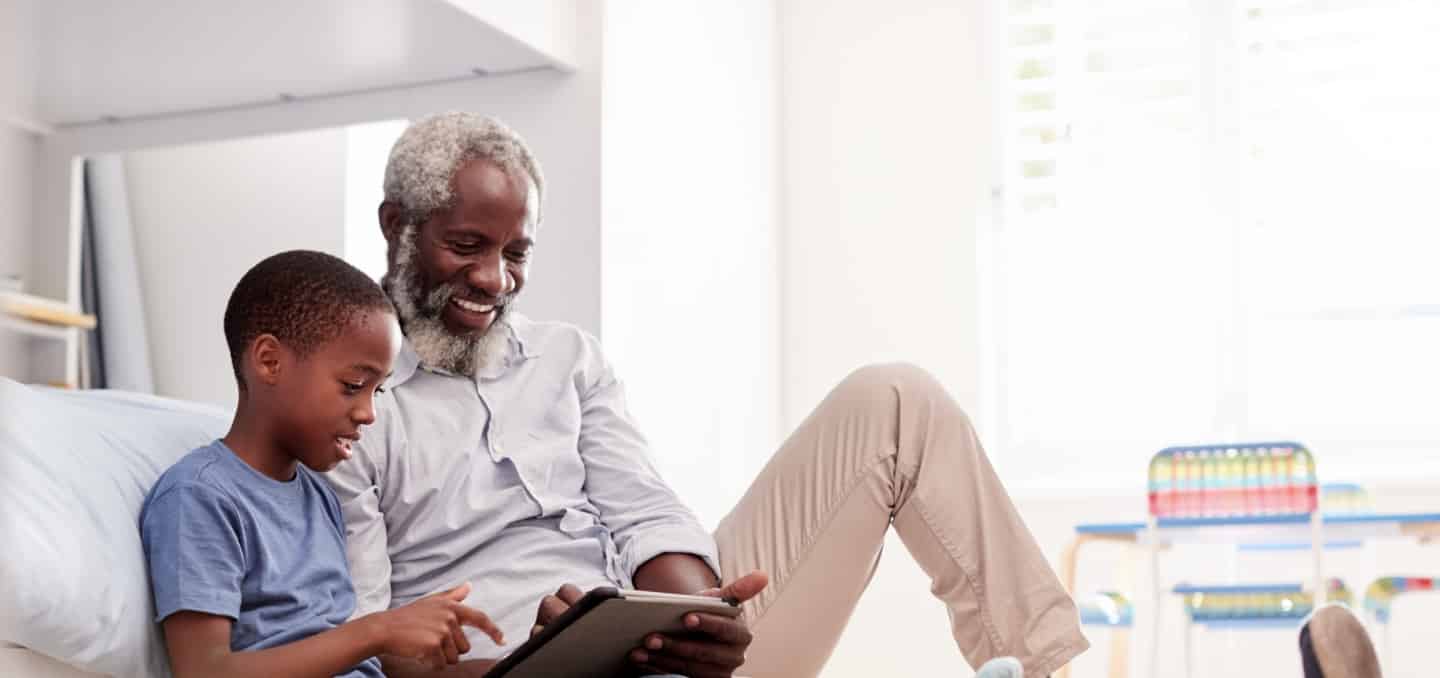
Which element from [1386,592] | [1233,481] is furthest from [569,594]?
[1386,592]

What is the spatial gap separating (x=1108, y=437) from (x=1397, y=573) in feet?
2.83

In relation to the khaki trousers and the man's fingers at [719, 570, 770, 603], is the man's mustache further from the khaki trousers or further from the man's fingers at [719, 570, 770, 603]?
the man's fingers at [719, 570, 770, 603]

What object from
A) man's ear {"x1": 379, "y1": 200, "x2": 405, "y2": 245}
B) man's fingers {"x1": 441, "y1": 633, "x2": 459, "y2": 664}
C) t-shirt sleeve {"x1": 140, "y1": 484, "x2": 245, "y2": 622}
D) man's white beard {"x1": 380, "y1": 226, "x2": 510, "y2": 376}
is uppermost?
man's ear {"x1": 379, "y1": 200, "x2": 405, "y2": 245}

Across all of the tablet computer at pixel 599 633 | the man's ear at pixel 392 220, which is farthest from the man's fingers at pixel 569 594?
the man's ear at pixel 392 220

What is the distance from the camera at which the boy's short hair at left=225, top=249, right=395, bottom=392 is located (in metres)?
1.50

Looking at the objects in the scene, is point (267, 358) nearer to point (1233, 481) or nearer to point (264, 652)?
point (264, 652)

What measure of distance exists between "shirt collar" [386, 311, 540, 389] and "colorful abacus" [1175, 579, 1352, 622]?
212cm

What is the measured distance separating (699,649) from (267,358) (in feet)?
1.62

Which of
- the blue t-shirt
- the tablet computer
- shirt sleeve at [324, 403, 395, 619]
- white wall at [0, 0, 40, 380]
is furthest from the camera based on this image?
white wall at [0, 0, 40, 380]

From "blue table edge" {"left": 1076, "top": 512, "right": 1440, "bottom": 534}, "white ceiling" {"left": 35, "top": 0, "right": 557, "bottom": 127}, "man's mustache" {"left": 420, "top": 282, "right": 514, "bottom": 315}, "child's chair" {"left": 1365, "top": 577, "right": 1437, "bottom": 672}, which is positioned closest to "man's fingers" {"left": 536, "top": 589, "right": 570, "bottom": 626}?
"man's mustache" {"left": 420, "top": 282, "right": 514, "bottom": 315}

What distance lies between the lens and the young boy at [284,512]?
4.38ft

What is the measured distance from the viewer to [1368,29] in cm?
447

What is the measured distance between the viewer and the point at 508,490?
70.6 inches

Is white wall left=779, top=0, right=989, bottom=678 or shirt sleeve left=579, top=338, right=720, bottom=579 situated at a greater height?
white wall left=779, top=0, right=989, bottom=678
